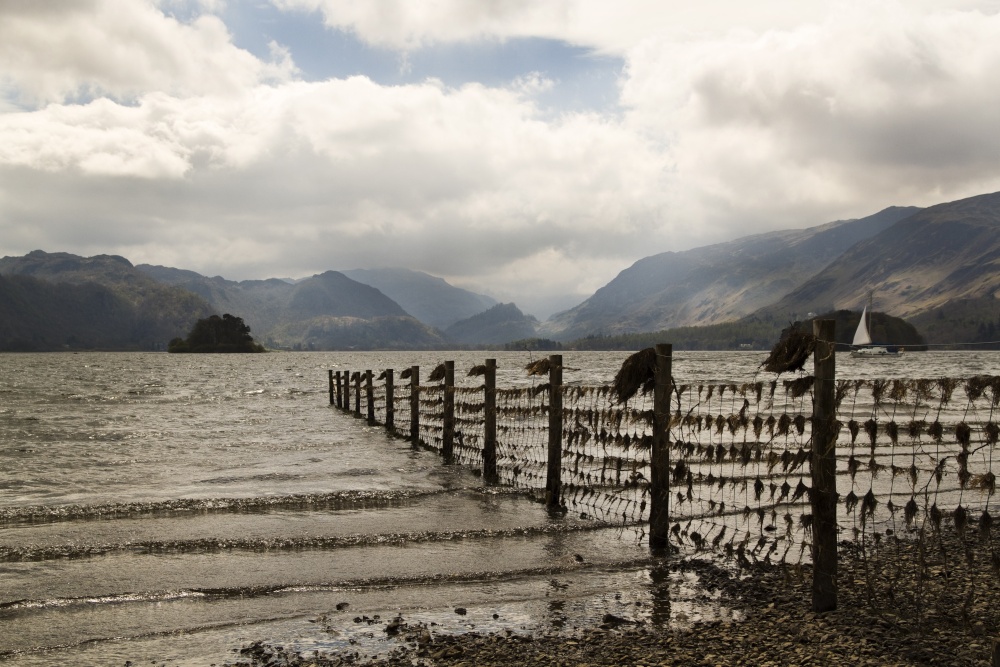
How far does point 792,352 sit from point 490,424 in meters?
11.3

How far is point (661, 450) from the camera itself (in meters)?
12.1

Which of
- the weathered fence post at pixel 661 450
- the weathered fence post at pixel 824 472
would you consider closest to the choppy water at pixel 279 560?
the weathered fence post at pixel 661 450

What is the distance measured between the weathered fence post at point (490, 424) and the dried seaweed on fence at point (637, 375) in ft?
20.9

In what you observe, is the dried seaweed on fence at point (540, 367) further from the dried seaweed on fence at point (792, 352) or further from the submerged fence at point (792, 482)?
the dried seaweed on fence at point (792, 352)

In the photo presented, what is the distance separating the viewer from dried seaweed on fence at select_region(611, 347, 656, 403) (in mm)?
12172

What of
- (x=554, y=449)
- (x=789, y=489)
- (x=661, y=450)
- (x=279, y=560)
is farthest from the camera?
(x=554, y=449)

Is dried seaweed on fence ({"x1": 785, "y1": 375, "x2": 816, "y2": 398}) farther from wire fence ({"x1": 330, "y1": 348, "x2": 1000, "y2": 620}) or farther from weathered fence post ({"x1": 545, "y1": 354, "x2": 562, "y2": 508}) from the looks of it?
weathered fence post ({"x1": 545, "y1": 354, "x2": 562, "y2": 508})

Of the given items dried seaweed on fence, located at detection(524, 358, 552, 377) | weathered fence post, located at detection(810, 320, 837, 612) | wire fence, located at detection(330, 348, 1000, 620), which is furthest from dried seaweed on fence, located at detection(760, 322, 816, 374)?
dried seaweed on fence, located at detection(524, 358, 552, 377)

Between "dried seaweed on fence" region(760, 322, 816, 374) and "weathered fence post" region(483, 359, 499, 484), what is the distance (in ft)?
33.6

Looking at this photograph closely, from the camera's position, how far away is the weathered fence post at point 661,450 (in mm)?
11859

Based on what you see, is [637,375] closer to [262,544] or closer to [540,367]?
[540,367]

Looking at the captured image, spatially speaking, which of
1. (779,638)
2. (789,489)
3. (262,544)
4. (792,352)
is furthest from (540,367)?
(779,638)

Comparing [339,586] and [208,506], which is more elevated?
[339,586]

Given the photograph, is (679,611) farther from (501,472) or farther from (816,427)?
(501,472)
